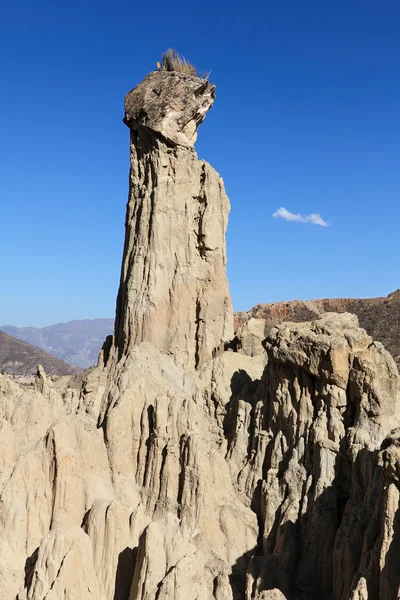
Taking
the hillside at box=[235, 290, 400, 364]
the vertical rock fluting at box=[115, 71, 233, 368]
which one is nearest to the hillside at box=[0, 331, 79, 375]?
the hillside at box=[235, 290, 400, 364]

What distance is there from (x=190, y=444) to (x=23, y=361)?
13039cm

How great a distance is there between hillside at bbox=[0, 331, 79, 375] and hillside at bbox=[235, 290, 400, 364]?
47.8m

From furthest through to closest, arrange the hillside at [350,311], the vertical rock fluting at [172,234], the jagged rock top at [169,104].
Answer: the hillside at [350,311] < the jagged rock top at [169,104] < the vertical rock fluting at [172,234]

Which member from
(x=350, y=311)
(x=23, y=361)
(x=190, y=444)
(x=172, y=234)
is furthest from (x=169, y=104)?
(x=23, y=361)

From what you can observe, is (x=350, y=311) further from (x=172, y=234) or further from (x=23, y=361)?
(x=23, y=361)

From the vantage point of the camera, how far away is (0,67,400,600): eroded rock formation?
15828mm

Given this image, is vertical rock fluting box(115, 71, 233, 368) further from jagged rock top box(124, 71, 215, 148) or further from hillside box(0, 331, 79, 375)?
hillside box(0, 331, 79, 375)

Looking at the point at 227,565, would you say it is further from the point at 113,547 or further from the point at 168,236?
the point at 168,236

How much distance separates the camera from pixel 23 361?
142500 millimetres

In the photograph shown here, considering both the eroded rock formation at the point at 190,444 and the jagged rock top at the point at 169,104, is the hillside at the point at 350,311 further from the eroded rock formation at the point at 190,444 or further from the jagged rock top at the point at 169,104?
the eroded rock formation at the point at 190,444

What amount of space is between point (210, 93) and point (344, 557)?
17006mm

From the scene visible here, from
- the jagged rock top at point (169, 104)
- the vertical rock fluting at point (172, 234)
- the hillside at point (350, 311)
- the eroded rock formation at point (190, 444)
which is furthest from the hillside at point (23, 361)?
the jagged rock top at point (169, 104)

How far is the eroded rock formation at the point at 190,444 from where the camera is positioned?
15.8m

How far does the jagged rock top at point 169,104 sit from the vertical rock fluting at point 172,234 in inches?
1.4
